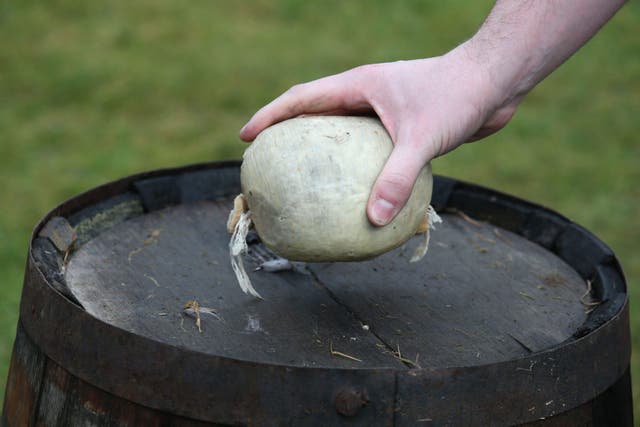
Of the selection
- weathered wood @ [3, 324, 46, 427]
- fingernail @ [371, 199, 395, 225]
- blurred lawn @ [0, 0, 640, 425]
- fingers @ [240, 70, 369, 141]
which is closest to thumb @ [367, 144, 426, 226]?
fingernail @ [371, 199, 395, 225]

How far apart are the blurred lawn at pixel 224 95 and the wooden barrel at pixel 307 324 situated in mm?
1551

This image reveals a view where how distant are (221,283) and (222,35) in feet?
15.1

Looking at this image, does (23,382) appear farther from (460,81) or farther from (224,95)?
(224,95)

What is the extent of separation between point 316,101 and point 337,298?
448 mm

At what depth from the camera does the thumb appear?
1660 millimetres

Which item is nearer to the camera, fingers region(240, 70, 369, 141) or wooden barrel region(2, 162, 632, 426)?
wooden barrel region(2, 162, 632, 426)

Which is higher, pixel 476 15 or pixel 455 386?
pixel 455 386

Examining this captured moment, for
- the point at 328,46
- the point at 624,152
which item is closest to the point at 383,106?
the point at 624,152

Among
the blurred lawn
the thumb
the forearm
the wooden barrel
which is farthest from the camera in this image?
the blurred lawn

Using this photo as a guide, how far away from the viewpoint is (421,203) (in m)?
1.80

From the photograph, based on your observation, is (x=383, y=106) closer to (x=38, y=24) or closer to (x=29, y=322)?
(x=29, y=322)

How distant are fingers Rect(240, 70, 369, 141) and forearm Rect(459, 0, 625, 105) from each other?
10.0 inches

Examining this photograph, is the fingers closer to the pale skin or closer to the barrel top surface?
the pale skin

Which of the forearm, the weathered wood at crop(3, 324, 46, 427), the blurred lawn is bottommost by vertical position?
the blurred lawn
